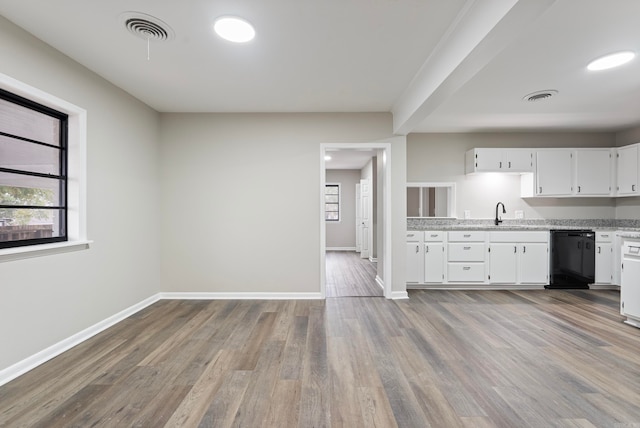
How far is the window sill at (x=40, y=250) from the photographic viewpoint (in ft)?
6.81

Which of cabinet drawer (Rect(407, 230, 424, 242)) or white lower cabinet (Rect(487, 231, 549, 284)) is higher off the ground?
cabinet drawer (Rect(407, 230, 424, 242))

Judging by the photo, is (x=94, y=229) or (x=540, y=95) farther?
(x=540, y=95)

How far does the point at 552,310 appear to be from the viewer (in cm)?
358

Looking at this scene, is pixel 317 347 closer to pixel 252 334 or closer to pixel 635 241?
pixel 252 334

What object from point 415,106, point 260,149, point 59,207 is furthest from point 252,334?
point 415,106

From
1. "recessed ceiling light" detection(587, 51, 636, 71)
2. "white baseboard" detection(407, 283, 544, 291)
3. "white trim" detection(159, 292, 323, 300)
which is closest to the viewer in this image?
"recessed ceiling light" detection(587, 51, 636, 71)

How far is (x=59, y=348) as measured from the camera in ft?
8.09

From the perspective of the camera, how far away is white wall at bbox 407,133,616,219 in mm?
4957

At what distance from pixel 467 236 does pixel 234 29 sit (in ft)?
13.1

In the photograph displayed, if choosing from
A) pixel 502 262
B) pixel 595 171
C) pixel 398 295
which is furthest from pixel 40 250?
pixel 595 171

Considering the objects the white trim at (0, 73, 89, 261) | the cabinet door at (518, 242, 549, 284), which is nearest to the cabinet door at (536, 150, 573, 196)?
the cabinet door at (518, 242, 549, 284)

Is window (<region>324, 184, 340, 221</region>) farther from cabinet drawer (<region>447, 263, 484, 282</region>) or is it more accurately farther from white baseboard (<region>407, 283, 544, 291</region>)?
cabinet drawer (<region>447, 263, 484, 282</region>)

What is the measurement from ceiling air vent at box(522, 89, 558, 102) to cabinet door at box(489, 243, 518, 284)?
203 centimetres

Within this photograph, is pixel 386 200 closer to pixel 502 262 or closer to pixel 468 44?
pixel 502 262
